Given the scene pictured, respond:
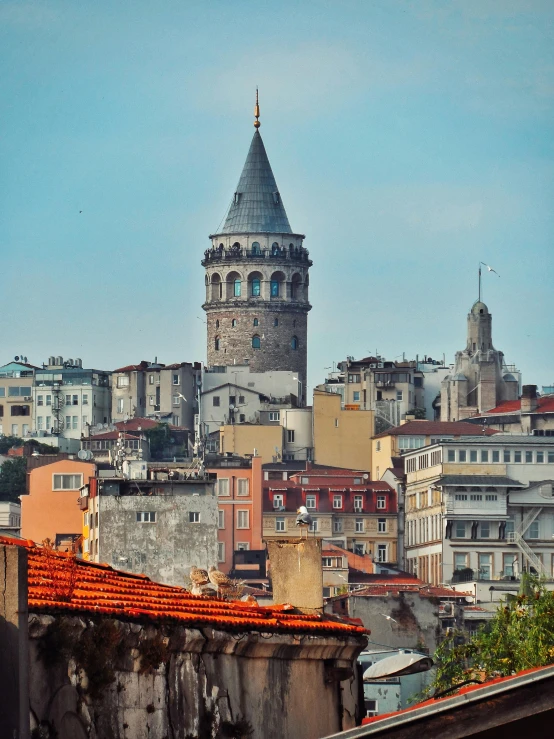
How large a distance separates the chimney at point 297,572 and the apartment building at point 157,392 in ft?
475

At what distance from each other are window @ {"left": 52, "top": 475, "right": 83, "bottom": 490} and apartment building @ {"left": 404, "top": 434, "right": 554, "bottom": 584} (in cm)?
1904

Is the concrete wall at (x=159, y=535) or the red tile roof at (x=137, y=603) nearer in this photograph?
the red tile roof at (x=137, y=603)

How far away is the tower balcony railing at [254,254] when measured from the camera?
187m

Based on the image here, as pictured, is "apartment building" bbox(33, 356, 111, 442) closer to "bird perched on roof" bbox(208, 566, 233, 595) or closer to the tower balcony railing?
the tower balcony railing

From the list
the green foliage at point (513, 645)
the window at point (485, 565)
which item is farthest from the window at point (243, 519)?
the green foliage at point (513, 645)

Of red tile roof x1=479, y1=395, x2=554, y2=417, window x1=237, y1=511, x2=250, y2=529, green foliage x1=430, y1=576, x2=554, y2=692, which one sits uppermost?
red tile roof x1=479, y1=395, x2=554, y2=417

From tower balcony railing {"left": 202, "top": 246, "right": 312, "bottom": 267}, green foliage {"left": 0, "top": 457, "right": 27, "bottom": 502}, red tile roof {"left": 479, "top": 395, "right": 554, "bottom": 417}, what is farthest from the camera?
tower balcony railing {"left": 202, "top": 246, "right": 312, "bottom": 267}

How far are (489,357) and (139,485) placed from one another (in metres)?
74.3

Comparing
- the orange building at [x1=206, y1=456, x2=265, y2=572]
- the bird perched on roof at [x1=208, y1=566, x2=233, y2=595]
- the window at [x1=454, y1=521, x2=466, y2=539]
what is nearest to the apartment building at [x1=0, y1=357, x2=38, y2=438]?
the orange building at [x1=206, y1=456, x2=265, y2=572]

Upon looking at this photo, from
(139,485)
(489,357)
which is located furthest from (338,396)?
(139,485)

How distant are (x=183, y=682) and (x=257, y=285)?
567 ft

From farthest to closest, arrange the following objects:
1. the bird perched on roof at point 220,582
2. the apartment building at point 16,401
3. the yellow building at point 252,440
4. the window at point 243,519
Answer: the apartment building at point 16,401 → the yellow building at point 252,440 → the window at point 243,519 → the bird perched on roof at point 220,582

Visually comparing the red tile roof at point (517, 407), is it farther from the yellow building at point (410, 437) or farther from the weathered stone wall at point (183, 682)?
the weathered stone wall at point (183, 682)

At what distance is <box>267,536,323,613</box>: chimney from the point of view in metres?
19.9
